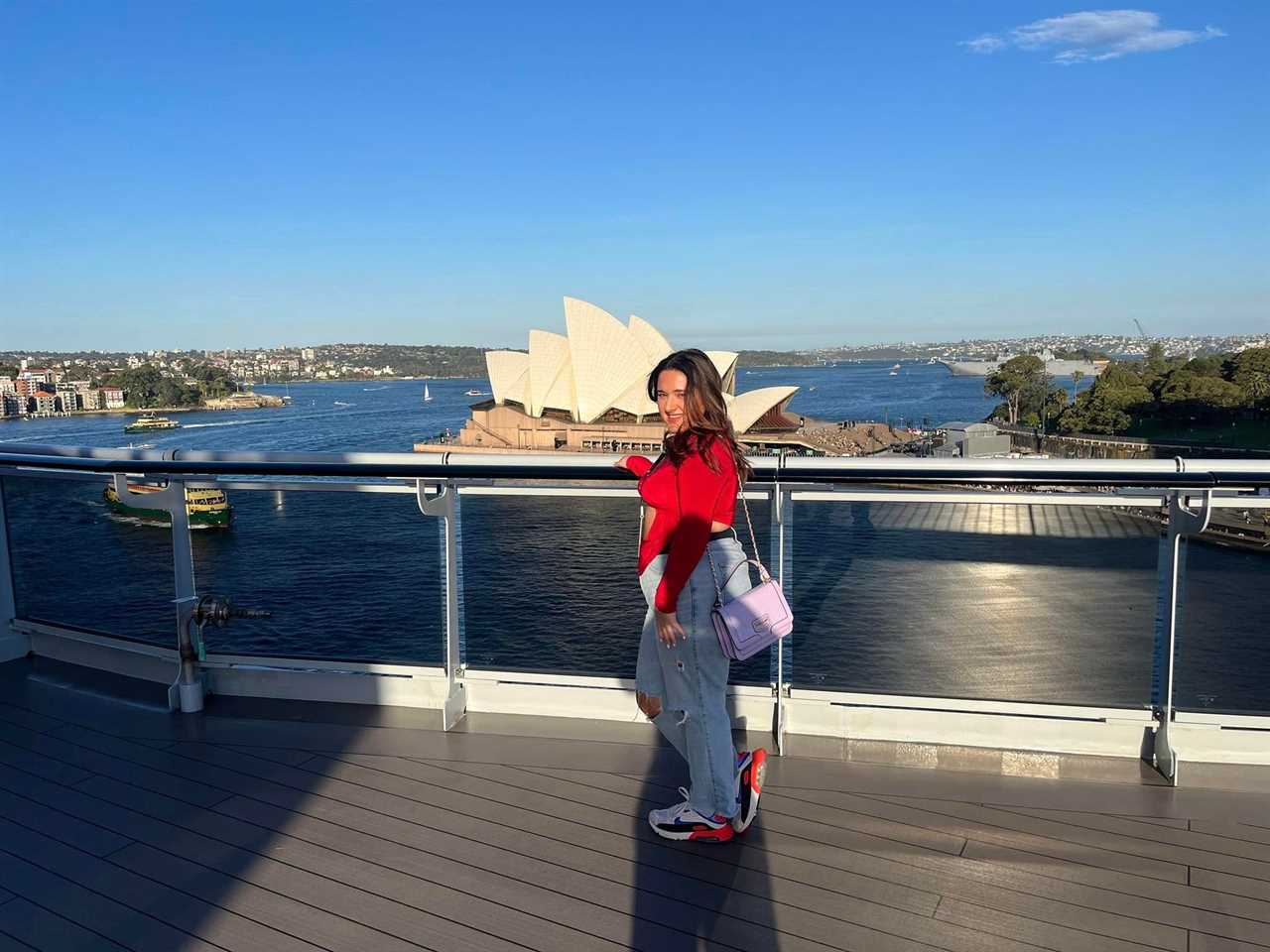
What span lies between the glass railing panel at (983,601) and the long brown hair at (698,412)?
0.80 metres

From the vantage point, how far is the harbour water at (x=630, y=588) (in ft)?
7.47

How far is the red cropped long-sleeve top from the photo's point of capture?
171 centimetres

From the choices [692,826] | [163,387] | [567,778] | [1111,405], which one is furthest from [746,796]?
[163,387]

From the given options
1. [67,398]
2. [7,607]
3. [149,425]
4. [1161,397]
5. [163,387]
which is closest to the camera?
[7,607]

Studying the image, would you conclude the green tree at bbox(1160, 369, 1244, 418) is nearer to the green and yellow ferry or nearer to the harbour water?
the harbour water

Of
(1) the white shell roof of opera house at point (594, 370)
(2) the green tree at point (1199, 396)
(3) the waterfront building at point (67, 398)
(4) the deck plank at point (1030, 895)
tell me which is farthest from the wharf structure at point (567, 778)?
(3) the waterfront building at point (67, 398)

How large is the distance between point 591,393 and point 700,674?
37761mm

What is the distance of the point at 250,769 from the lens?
7.58 ft

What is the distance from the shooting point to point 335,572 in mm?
2742

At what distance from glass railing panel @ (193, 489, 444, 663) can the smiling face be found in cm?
117

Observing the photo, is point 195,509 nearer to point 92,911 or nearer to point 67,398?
point 92,911

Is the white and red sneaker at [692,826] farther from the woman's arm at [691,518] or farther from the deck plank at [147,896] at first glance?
the deck plank at [147,896]

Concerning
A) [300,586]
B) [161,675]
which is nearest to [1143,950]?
[300,586]

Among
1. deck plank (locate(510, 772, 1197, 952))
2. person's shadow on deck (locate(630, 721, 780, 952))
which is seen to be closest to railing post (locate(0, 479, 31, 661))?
person's shadow on deck (locate(630, 721, 780, 952))
